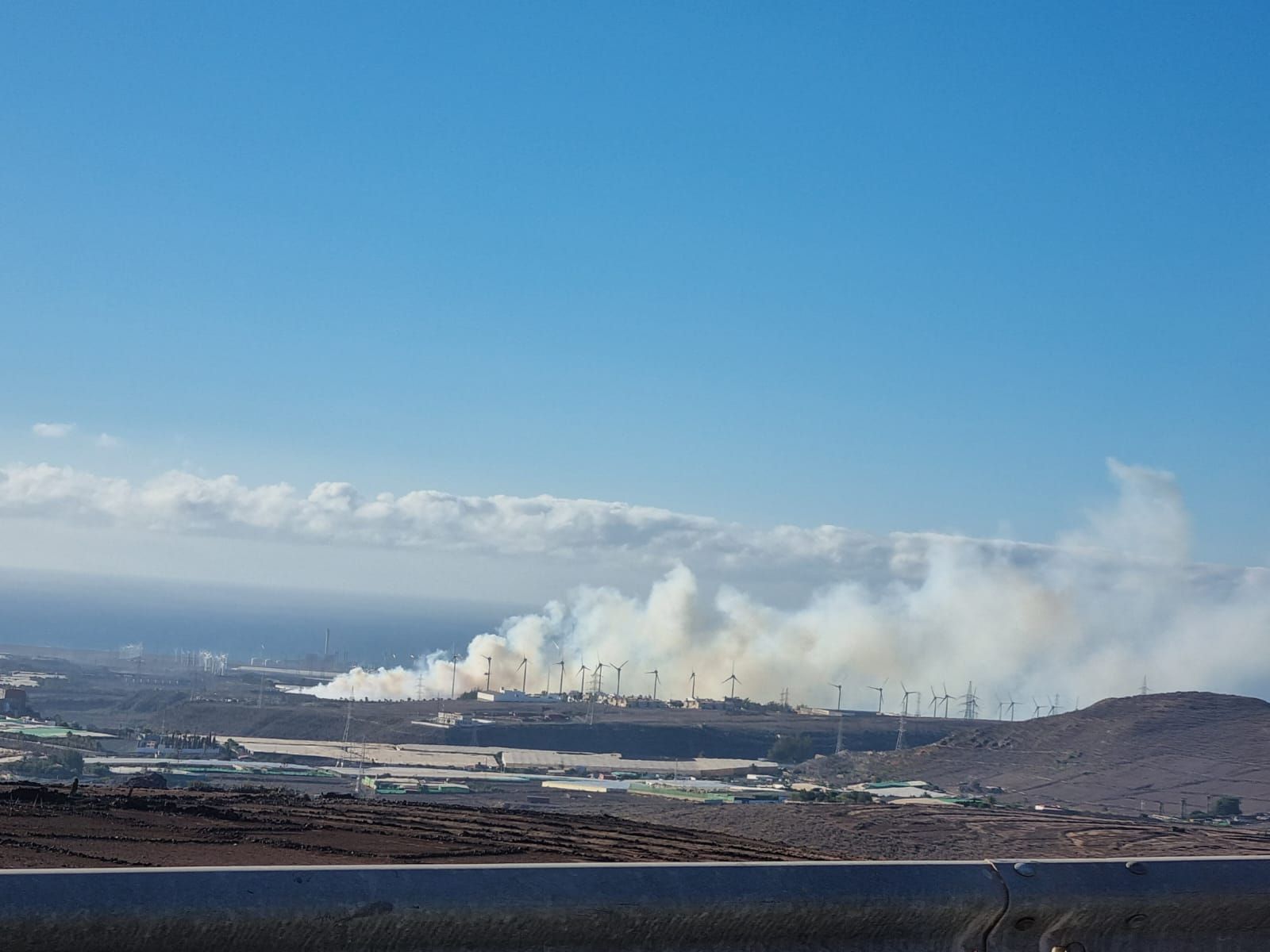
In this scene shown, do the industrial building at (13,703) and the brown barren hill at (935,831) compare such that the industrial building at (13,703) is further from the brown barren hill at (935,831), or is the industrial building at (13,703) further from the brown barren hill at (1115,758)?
the brown barren hill at (935,831)

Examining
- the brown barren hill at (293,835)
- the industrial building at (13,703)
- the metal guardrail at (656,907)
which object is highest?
the metal guardrail at (656,907)

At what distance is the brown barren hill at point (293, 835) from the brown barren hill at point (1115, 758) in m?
72.1

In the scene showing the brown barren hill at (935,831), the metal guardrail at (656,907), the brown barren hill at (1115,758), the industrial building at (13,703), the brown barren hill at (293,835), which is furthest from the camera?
the industrial building at (13,703)

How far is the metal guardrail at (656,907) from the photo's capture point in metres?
3.69

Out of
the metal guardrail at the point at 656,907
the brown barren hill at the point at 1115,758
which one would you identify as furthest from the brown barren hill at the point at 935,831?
the metal guardrail at the point at 656,907

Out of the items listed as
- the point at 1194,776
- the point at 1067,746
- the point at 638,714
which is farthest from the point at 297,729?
the point at 1194,776

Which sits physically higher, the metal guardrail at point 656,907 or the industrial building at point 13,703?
the metal guardrail at point 656,907

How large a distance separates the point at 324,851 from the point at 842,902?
21.8 m

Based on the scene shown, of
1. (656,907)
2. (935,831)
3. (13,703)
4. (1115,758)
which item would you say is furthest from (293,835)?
(13,703)

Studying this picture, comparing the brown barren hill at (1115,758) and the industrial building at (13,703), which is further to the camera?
the industrial building at (13,703)

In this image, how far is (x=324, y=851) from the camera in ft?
81.6

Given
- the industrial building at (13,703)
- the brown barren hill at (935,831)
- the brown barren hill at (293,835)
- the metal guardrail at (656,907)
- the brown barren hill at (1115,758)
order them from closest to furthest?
the metal guardrail at (656,907), the brown barren hill at (293,835), the brown barren hill at (935,831), the brown barren hill at (1115,758), the industrial building at (13,703)

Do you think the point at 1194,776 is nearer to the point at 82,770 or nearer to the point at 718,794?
the point at 718,794

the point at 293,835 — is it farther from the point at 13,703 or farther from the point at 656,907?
the point at 13,703
